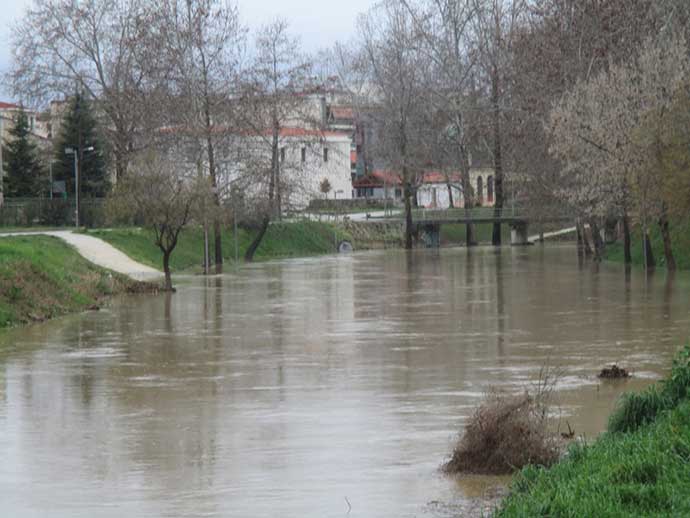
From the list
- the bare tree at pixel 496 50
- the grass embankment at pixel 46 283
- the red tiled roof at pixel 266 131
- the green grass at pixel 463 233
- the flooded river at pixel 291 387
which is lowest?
the flooded river at pixel 291 387

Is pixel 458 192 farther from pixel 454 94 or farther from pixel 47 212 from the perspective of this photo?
pixel 47 212

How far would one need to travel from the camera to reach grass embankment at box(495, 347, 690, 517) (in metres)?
9.34

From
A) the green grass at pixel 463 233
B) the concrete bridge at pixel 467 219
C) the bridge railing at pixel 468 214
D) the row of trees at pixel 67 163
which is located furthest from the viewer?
the green grass at pixel 463 233

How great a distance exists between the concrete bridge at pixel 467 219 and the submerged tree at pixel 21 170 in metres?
26.6

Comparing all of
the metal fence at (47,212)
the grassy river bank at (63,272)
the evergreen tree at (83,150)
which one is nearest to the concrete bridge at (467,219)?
the grassy river bank at (63,272)

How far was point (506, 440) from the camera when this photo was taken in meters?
13.7

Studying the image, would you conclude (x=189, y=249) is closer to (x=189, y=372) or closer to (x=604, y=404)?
(x=189, y=372)

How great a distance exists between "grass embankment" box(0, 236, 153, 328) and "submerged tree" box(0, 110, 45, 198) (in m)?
34.1

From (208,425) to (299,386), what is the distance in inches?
167

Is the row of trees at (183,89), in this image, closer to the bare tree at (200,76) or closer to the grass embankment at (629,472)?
the bare tree at (200,76)

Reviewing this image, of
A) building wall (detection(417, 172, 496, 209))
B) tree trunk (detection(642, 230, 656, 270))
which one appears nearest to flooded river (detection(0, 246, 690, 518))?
tree trunk (detection(642, 230, 656, 270))

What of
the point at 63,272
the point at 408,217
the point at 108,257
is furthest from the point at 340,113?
the point at 63,272

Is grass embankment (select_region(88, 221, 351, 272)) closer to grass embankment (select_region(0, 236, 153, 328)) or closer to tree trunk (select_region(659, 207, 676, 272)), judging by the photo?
grass embankment (select_region(0, 236, 153, 328))

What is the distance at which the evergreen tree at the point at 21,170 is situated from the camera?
8306 cm
